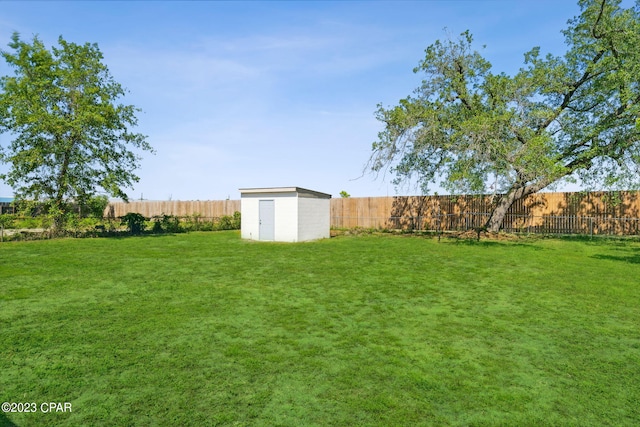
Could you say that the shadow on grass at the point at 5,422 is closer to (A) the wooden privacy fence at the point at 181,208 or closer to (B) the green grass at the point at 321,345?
(B) the green grass at the point at 321,345

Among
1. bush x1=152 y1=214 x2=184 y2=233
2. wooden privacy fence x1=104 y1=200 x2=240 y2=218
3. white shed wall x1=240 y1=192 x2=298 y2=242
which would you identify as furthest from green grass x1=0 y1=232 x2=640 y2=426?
wooden privacy fence x1=104 y1=200 x2=240 y2=218

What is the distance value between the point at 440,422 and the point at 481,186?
1641cm

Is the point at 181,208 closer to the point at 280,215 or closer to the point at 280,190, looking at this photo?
the point at 280,215

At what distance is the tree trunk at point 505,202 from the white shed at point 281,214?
10.3 metres

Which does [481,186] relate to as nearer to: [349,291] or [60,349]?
[349,291]

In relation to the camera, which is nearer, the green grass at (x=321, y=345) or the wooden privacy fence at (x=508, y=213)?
the green grass at (x=321, y=345)

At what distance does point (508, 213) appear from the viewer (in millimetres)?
23750

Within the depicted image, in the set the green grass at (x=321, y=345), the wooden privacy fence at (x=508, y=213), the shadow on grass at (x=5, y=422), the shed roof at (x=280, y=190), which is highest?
the shed roof at (x=280, y=190)

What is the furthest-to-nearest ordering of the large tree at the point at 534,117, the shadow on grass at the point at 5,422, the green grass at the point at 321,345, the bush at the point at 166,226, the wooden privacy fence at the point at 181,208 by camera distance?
the wooden privacy fence at the point at 181,208, the bush at the point at 166,226, the large tree at the point at 534,117, the green grass at the point at 321,345, the shadow on grass at the point at 5,422

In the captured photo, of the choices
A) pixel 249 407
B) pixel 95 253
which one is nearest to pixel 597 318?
pixel 249 407

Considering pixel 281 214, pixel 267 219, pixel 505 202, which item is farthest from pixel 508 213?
pixel 267 219

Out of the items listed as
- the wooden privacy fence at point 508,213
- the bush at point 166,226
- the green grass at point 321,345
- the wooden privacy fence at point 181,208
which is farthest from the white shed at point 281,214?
the wooden privacy fence at point 181,208

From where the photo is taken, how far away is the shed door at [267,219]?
1889cm

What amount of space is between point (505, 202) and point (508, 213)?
8.81ft
